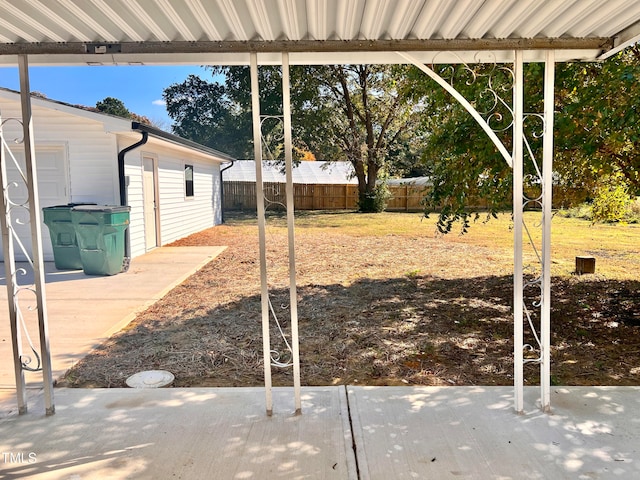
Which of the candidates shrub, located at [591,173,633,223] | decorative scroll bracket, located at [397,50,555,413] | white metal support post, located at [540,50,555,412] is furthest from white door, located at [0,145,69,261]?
shrub, located at [591,173,633,223]

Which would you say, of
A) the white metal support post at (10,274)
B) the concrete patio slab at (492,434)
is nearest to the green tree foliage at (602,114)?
the concrete patio slab at (492,434)

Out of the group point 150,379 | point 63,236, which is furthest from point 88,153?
point 150,379

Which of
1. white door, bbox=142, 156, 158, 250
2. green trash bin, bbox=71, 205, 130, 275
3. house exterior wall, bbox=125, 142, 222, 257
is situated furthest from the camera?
white door, bbox=142, 156, 158, 250

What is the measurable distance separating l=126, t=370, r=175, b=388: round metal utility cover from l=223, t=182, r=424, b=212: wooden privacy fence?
65.6 feet

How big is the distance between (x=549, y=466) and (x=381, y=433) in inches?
32.4

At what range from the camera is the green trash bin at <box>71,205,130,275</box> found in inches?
282

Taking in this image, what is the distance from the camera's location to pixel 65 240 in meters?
7.61

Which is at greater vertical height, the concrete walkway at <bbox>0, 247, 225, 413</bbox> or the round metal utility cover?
the concrete walkway at <bbox>0, 247, 225, 413</bbox>

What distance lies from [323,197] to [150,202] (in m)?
15.2

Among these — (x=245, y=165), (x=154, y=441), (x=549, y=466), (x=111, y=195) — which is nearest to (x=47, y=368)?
(x=154, y=441)

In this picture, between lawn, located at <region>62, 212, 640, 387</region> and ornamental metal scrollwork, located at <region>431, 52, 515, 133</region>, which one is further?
ornamental metal scrollwork, located at <region>431, 52, 515, 133</region>

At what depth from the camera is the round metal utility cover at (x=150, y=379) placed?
135 inches

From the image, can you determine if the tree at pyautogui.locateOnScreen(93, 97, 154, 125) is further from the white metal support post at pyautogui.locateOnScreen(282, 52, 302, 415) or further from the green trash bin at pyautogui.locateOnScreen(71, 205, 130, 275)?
the white metal support post at pyautogui.locateOnScreen(282, 52, 302, 415)

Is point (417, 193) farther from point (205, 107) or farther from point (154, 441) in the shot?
point (154, 441)
